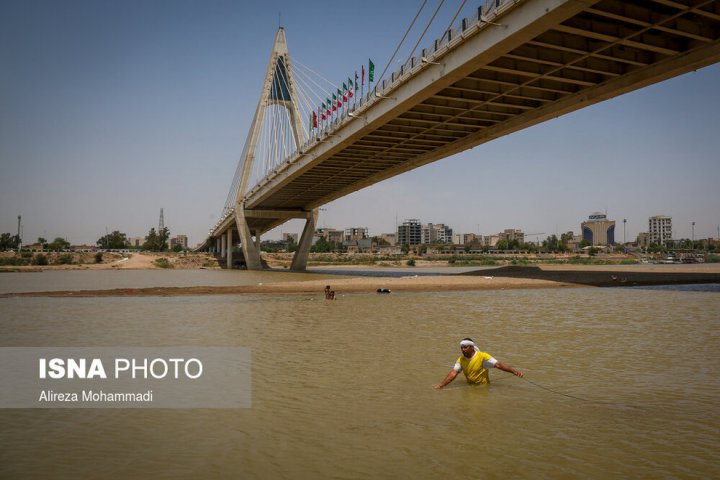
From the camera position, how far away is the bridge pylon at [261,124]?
198ft

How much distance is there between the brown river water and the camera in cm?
514

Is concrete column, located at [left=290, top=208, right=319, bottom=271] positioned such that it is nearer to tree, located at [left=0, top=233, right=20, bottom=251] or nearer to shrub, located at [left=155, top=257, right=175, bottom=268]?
shrub, located at [left=155, top=257, right=175, bottom=268]

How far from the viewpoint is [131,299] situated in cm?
2545

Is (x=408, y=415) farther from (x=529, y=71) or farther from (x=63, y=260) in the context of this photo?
(x=63, y=260)

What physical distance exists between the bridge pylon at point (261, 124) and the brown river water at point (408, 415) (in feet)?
159

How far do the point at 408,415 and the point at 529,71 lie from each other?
22.7 metres

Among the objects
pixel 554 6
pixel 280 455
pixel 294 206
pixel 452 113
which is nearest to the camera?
pixel 280 455

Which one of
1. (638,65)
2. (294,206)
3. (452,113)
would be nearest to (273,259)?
(294,206)

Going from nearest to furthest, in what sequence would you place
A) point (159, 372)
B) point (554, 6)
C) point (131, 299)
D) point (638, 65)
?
point (159, 372) < point (554, 6) < point (638, 65) < point (131, 299)

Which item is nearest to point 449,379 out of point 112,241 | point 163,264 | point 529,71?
point 529,71

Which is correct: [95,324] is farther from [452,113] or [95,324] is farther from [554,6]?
[452,113]

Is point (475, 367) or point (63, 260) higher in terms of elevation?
point (63, 260)

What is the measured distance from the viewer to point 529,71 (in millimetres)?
25391

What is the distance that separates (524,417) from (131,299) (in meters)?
23.0
